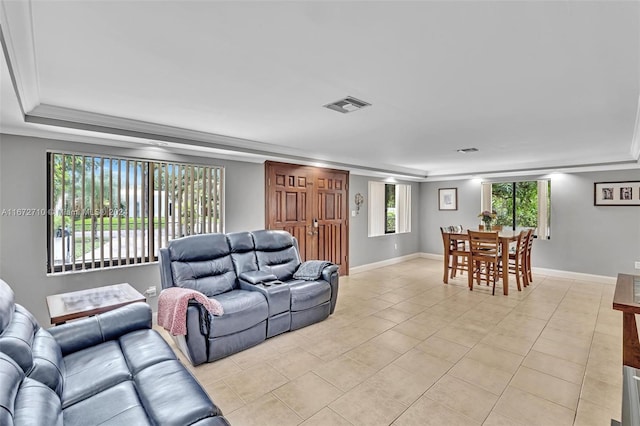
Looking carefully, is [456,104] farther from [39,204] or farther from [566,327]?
[39,204]

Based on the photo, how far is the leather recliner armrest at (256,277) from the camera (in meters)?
3.40

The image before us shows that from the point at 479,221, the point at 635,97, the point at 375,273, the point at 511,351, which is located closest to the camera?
the point at 635,97

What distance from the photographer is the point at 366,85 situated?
7.58ft

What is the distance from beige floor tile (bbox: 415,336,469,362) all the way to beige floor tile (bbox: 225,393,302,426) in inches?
59.5

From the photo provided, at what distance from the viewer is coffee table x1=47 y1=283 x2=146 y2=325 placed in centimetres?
244

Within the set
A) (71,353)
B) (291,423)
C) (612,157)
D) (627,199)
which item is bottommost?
(291,423)

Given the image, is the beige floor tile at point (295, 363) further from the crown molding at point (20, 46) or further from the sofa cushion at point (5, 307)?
the crown molding at point (20, 46)

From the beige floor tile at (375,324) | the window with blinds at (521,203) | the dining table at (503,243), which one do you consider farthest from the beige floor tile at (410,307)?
the window with blinds at (521,203)

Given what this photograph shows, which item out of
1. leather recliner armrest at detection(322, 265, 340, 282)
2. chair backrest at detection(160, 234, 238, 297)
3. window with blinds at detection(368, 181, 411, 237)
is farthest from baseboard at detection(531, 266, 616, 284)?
chair backrest at detection(160, 234, 238, 297)

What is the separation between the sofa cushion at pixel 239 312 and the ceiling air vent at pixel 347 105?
1.98m

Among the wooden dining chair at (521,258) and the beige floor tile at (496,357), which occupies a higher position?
the wooden dining chair at (521,258)

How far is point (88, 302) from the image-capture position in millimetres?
2695

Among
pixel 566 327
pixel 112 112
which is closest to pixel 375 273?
pixel 566 327

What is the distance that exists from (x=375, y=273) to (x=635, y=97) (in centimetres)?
474
